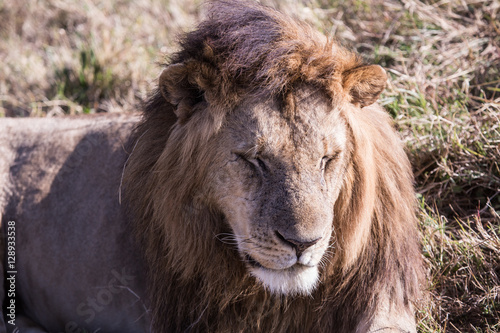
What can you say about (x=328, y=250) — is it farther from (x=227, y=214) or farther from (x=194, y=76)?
(x=194, y=76)

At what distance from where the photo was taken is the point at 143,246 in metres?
3.27

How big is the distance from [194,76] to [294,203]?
686 mm

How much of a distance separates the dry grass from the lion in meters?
0.47

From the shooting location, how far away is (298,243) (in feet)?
8.19

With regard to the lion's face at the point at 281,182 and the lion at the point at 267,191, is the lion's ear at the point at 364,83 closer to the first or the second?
the lion at the point at 267,191

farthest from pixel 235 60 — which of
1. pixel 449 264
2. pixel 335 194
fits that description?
pixel 449 264

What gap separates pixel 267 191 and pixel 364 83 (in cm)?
69

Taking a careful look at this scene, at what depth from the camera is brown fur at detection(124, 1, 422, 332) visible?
2727 mm

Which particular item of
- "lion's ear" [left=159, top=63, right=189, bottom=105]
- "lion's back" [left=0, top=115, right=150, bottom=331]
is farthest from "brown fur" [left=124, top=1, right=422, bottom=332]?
"lion's back" [left=0, top=115, right=150, bottom=331]

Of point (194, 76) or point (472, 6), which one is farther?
point (472, 6)

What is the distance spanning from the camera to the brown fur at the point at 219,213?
107 inches

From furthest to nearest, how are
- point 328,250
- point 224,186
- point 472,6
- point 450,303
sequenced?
1. point 472,6
2. point 450,303
3. point 328,250
4. point 224,186

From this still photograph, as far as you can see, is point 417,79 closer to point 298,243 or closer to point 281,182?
point 281,182

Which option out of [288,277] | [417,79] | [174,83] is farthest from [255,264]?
[417,79]
